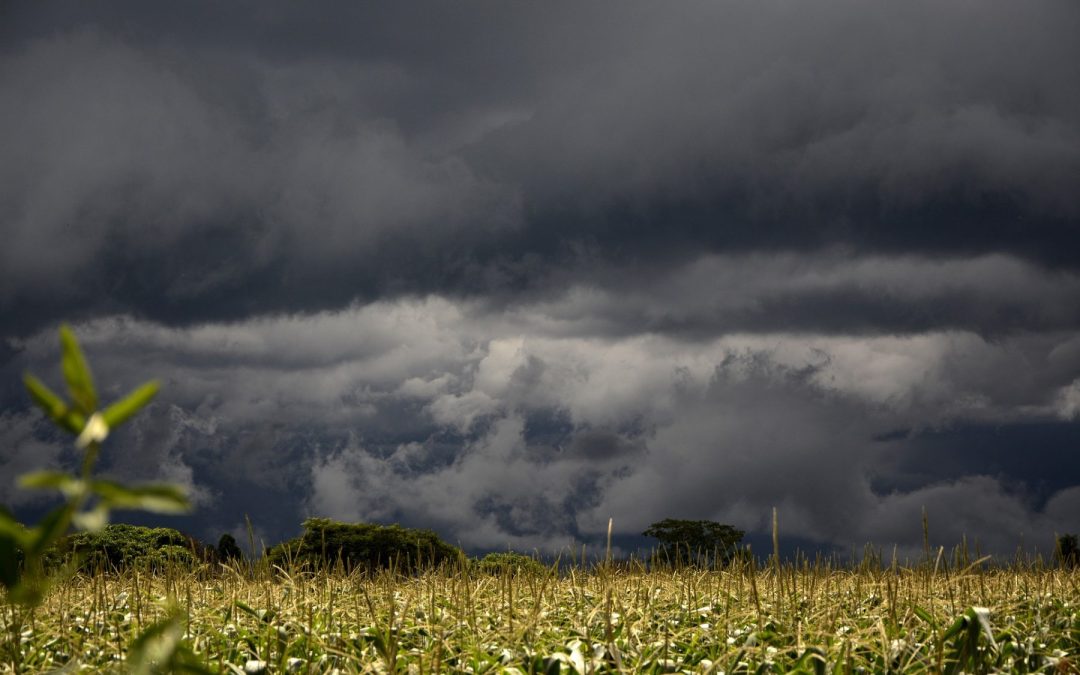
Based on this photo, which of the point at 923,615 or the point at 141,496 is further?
the point at 923,615

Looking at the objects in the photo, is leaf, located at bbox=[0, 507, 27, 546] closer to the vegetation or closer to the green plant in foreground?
the green plant in foreground

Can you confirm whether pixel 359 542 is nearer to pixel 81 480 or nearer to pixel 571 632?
pixel 571 632

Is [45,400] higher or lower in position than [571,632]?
higher

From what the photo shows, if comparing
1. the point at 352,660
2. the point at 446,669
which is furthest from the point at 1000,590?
the point at 352,660

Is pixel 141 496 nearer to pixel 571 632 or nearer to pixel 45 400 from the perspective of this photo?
pixel 45 400

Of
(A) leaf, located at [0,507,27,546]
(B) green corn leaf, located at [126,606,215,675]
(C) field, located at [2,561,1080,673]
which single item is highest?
(A) leaf, located at [0,507,27,546]

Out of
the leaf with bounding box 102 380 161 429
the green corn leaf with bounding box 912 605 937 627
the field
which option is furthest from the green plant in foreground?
the green corn leaf with bounding box 912 605 937 627

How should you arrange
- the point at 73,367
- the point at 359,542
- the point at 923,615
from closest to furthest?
the point at 73,367
the point at 923,615
the point at 359,542

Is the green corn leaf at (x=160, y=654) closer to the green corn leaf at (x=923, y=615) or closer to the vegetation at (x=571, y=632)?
the vegetation at (x=571, y=632)

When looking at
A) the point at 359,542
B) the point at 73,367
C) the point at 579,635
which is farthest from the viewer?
the point at 359,542

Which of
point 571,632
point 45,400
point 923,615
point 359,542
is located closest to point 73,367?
Result: point 45,400

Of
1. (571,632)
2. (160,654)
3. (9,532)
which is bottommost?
(571,632)

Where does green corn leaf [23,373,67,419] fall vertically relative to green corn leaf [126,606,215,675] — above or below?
above

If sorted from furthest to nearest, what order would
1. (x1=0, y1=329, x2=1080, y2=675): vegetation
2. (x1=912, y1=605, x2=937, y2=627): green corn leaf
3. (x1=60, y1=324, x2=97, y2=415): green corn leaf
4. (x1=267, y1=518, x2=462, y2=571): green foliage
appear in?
1. (x1=267, y1=518, x2=462, y2=571): green foliage
2. (x1=912, y1=605, x2=937, y2=627): green corn leaf
3. (x1=0, y1=329, x2=1080, y2=675): vegetation
4. (x1=60, y1=324, x2=97, y2=415): green corn leaf
